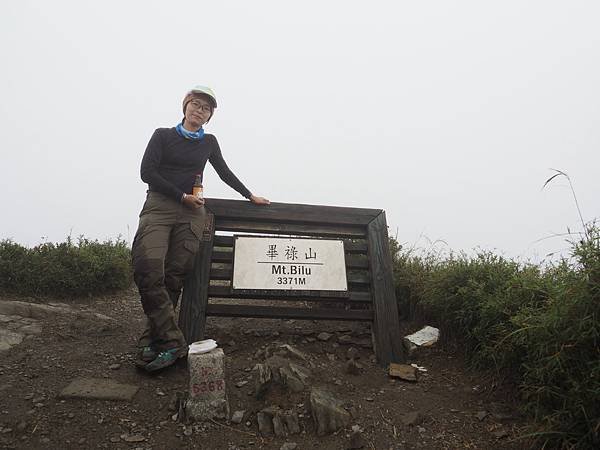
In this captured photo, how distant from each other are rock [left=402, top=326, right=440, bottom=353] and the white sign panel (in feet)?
3.29

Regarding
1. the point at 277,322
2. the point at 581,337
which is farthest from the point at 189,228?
the point at 581,337

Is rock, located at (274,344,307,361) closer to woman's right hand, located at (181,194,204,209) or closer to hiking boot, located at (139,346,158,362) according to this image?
hiking boot, located at (139,346,158,362)

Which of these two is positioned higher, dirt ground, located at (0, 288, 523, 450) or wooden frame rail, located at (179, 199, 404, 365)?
wooden frame rail, located at (179, 199, 404, 365)

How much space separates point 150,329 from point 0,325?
2333mm

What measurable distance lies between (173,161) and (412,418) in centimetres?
365

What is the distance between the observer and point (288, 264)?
484 centimetres

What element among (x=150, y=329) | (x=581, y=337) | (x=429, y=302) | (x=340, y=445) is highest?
(x=429, y=302)

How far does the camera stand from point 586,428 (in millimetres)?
2414

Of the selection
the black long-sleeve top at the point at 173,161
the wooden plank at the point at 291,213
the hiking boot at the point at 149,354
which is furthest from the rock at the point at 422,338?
the black long-sleeve top at the point at 173,161

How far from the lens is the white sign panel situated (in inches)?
186

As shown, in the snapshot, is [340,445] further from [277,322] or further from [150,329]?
[277,322]

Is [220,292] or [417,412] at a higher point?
[220,292]

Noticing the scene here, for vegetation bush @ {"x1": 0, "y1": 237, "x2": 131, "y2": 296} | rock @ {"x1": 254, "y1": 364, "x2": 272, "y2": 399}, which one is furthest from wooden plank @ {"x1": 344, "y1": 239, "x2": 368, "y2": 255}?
vegetation bush @ {"x1": 0, "y1": 237, "x2": 131, "y2": 296}

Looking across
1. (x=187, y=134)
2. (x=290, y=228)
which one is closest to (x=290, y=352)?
(x=290, y=228)
